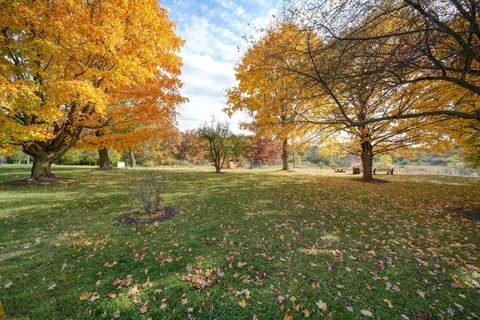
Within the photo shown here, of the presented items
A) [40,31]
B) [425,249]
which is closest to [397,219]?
[425,249]

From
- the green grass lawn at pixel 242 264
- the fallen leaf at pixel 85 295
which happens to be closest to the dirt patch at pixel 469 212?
the green grass lawn at pixel 242 264

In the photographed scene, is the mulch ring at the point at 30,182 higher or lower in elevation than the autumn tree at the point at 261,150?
lower

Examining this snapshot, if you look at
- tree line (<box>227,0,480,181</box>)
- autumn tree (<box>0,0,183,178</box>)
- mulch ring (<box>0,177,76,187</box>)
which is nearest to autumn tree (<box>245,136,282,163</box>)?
autumn tree (<box>0,0,183,178</box>)

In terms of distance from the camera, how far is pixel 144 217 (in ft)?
19.6

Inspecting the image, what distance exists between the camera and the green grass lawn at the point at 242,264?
9.01 ft

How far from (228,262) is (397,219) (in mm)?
5471

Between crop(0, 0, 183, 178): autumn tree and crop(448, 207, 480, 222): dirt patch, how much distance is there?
12982 mm

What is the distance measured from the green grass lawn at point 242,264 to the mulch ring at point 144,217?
310 millimetres

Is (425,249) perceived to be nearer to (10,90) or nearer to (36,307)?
(36,307)

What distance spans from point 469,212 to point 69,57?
626 inches

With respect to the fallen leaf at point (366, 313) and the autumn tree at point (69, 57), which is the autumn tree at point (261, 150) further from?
the fallen leaf at point (366, 313)

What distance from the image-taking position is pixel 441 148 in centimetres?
1112

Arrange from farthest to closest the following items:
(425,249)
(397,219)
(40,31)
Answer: (40,31), (397,219), (425,249)

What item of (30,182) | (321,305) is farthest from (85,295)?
(30,182)
